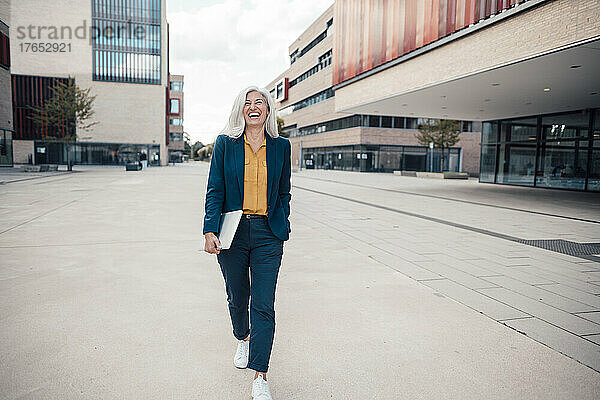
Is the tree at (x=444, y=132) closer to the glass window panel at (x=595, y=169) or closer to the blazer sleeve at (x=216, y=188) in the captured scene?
the glass window panel at (x=595, y=169)

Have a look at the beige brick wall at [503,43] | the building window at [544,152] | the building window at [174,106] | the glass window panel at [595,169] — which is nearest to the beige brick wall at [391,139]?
the building window at [544,152]

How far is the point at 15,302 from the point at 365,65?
19117 millimetres

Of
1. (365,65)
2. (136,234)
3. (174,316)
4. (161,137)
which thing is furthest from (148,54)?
(174,316)

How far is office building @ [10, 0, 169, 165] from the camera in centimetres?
5206

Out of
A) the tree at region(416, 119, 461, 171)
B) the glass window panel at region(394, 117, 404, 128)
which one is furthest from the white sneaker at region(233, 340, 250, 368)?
the glass window panel at region(394, 117, 404, 128)

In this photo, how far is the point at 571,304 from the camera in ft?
14.3

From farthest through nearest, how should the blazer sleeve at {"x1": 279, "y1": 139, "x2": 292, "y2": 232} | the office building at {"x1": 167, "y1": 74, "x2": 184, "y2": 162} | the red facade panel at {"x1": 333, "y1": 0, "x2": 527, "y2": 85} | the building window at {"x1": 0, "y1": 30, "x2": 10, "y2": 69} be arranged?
1. the office building at {"x1": 167, "y1": 74, "x2": 184, "y2": 162}
2. the building window at {"x1": 0, "y1": 30, "x2": 10, "y2": 69}
3. the red facade panel at {"x1": 333, "y1": 0, "x2": 527, "y2": 85}
4. the blazer sleeve at {"x1": 279, "y1": 139, "x2": 292, "y2": 232}

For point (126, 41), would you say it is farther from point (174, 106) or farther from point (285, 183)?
point (285, 183)

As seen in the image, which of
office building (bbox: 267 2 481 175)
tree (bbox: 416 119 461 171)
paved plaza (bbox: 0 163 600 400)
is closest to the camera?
paved plaza (bbox: 0 163 600 400)

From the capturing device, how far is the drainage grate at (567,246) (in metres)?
6.89

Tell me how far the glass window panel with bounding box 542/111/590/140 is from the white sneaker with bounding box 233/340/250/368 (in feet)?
77.2

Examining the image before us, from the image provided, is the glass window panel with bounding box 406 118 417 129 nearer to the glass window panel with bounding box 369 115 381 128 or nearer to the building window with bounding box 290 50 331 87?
the glass window panel with bounding box 369 115 381 128

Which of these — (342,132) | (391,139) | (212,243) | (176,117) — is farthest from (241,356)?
(176,117)

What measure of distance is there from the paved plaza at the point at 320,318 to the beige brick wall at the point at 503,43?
5.20m
